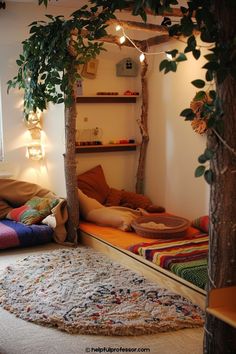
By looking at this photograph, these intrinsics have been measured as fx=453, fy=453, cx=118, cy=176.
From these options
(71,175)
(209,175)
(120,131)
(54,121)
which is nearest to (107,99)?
(120,131)

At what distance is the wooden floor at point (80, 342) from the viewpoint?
2.62 m

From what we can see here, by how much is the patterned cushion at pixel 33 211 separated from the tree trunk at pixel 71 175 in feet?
0.68

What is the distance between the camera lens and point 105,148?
5629mm

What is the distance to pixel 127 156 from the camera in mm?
5820

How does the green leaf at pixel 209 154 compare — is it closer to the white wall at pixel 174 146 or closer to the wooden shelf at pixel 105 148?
the white wall at pixel 174 146

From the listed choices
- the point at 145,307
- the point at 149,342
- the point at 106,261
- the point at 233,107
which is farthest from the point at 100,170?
the point at 233,107

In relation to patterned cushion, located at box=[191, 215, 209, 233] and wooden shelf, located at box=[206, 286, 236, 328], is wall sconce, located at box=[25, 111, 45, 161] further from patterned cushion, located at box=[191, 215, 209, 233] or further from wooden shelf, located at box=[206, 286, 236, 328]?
wooden shelf, located at box=[206, 286, 236, 328]

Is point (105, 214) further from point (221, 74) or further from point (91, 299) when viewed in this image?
point (221, 74)

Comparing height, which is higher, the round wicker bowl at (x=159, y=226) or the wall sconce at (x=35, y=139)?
the wall sconce at (x=35, y=139)

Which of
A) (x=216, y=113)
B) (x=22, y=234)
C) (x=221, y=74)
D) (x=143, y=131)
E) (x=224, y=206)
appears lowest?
(x=22, y=234)

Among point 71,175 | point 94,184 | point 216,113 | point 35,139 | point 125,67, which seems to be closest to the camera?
point 216,113

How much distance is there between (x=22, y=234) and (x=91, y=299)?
5.06ft

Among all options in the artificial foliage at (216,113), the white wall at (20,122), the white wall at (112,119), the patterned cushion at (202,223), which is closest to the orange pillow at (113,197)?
the white wall at (112,119)

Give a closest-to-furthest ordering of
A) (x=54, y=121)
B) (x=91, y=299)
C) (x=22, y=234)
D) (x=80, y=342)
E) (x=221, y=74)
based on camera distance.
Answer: (x=221, y=74), (x=80, y=342), (x=91, y=299), (x=22, y=234), (x=54, y=121)
